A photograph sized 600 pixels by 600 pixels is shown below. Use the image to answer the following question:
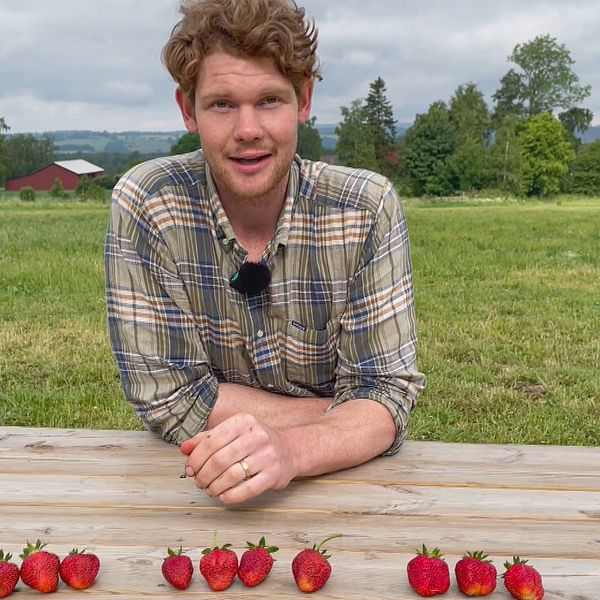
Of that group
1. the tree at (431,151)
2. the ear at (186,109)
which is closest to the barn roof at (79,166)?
the tree at (431,151)

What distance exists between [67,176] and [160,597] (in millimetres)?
95353

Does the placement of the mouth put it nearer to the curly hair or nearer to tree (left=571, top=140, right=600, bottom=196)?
the curly hair

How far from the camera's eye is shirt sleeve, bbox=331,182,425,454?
255 centimetres

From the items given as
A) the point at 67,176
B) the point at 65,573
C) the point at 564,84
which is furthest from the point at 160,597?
the point at 67,176

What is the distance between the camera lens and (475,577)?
167 cm

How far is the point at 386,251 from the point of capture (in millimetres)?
2574

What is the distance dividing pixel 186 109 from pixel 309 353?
81cm

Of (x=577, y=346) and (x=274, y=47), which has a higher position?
(x=274, y=47)

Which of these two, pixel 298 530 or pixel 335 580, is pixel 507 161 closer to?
pixel 298 530

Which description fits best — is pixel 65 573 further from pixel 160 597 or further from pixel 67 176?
pixel 67 176

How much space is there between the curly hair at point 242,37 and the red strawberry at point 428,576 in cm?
135

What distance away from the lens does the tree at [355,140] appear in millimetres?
64062

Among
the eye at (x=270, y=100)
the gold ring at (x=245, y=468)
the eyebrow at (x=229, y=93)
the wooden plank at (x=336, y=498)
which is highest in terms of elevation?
the eyebrow at (x=229, y=93)

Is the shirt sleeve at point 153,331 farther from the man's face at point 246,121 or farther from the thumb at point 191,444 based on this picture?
the thumb at point 191,444
